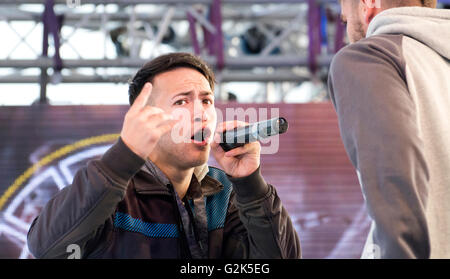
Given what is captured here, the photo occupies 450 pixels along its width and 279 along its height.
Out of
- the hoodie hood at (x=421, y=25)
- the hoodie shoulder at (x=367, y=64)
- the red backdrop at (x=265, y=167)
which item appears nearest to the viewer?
the hoodie shoulder at (x=367, y=64)

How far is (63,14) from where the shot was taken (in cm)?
462

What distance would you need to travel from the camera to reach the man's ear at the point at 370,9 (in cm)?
122

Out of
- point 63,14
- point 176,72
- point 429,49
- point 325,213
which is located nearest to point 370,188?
point 429,49

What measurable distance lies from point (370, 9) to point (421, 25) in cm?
16

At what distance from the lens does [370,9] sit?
4.08 feet

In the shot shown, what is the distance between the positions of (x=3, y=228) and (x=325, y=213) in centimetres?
221

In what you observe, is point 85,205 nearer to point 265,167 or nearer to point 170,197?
point 170,197

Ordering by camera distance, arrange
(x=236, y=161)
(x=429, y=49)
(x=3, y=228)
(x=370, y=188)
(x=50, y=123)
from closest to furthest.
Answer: (x=370, y=188) → (x=429, y=49) → (x=236, y=161) → (x=3, y=228) → (x=50, y=123)

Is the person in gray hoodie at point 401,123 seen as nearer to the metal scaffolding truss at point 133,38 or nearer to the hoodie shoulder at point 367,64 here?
the hoodie shoulder at point 367,64

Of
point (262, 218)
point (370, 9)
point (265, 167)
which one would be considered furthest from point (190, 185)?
point (265, 167)

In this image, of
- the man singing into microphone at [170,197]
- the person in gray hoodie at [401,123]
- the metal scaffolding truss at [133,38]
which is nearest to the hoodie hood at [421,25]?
the person in gray hoodie at [401,123]

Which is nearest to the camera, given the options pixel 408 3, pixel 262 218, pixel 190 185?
pixel 408 3
